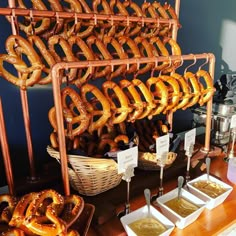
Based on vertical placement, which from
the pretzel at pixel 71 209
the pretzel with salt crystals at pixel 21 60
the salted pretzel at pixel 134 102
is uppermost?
the pretzel with salt crystals at pixel 21 60

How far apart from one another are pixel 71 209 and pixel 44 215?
0.12 m

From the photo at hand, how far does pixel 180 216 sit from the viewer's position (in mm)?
962

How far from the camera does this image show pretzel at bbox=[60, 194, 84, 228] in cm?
81

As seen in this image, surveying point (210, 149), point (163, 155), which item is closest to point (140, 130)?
point (163, 155)

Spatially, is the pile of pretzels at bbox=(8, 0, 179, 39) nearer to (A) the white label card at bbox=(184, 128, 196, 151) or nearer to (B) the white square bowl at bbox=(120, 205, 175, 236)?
(A) the white label card at bbox=(184, 128, 196, 151)

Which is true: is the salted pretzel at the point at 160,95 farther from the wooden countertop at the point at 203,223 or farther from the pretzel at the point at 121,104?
the wooden countertop at the point at 203,223

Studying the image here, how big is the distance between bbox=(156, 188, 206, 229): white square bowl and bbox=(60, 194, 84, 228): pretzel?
1.14 ft

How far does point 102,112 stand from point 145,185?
0.45m

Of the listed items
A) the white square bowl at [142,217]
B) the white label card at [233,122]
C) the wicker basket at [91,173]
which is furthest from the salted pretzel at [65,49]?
the white label card at [233,122]

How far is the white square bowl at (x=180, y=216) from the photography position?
0.96 m

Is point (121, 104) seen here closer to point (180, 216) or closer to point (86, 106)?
point (86, 106)

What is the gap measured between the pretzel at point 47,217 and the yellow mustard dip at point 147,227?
0.93ft

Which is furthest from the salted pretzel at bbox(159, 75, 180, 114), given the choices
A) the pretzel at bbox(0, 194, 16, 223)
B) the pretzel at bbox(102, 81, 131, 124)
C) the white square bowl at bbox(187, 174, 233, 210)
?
the pretzel at bbox(0, 194, 16, 223)

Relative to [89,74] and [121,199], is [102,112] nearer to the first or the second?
[89,74]
